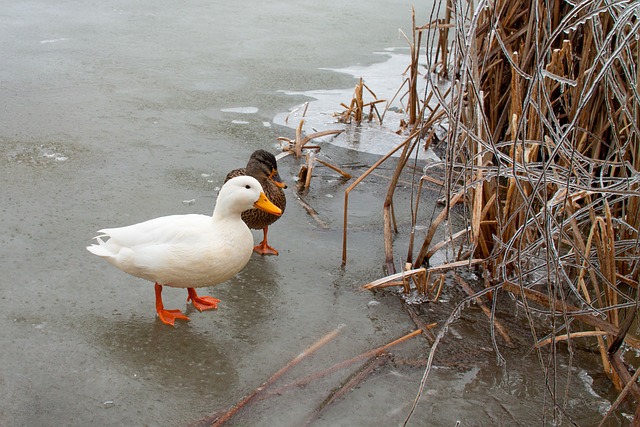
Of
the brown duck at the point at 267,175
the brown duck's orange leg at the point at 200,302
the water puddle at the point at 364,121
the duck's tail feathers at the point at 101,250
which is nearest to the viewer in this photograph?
the duck's tail feathers at the point at 101,250

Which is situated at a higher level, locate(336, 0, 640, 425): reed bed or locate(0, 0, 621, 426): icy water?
locate(336, 0, 640, 425): reed bed

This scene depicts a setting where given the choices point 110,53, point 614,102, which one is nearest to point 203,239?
point 614,102

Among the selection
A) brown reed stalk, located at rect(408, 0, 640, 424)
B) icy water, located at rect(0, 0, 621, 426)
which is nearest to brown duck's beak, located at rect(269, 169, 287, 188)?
icy water, located at rect(0, 0, 621, 426)

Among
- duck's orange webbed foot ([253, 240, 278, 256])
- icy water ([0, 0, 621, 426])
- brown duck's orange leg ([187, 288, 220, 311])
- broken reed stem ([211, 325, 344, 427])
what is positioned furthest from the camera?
duck's orange webbed foot ([253, 240, 278, 256])

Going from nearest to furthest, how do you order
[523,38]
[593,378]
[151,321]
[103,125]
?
Answer: [593,378], [151,321], [523,38], [103,125]

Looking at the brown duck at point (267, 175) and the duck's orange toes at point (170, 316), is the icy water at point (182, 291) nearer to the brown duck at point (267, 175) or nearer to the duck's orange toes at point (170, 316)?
the duck's orange toes at point (170, 316)

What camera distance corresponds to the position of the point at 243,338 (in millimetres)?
3172

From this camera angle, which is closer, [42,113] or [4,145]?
[4,145]

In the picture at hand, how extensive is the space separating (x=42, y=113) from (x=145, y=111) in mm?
776

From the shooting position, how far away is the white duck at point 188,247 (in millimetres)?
3154

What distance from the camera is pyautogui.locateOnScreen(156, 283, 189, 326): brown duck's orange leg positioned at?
3225 mm

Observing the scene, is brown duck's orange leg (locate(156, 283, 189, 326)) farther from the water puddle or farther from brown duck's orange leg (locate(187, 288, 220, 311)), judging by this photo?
the water puddle

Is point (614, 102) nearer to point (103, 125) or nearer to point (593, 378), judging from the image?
point (593, 378)

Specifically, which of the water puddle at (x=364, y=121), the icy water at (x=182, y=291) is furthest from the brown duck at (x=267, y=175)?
the water puddle at (x=364, y=121)
